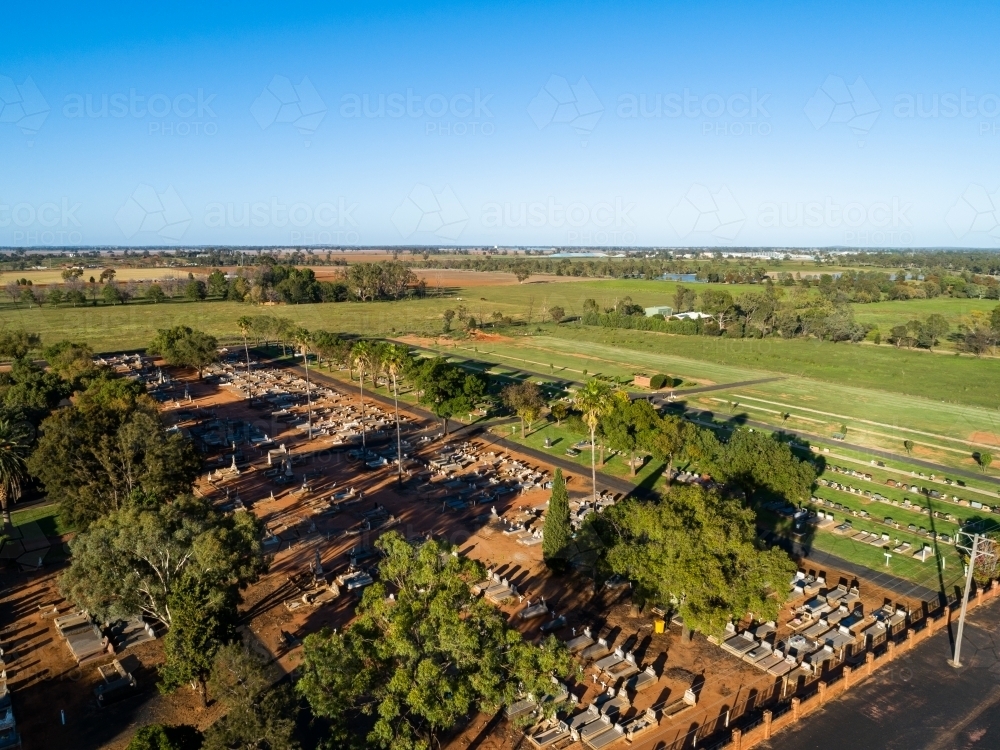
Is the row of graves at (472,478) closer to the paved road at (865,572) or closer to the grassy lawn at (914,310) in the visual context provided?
the paved road at (865,572)

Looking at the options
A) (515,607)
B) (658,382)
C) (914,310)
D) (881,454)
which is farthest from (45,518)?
(914,310)

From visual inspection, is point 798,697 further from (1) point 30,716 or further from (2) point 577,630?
(1) point 30,716

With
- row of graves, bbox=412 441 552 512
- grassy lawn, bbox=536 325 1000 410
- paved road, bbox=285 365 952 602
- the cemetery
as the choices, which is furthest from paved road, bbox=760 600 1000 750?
grassy lawn, bbox=536 325 1000 410

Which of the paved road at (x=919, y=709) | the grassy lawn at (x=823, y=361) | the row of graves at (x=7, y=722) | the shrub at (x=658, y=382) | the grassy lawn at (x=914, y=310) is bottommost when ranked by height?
the grassy lawn at (x=823, y=361)

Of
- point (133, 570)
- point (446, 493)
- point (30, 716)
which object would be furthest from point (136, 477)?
point (446, 493)

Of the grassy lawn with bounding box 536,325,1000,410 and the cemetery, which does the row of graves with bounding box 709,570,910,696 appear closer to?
the cemetery

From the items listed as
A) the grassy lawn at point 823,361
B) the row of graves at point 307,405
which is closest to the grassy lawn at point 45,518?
the row of graves at point 307,405
